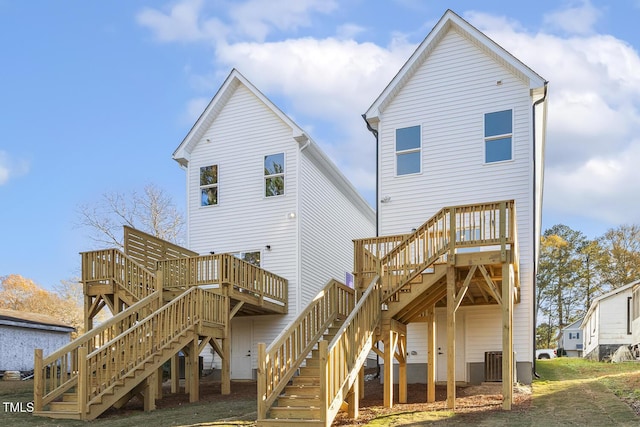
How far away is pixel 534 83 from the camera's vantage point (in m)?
16.4

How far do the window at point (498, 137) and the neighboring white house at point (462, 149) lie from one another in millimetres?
27

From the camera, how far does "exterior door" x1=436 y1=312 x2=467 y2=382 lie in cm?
1650

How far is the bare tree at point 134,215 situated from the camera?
34375 mm

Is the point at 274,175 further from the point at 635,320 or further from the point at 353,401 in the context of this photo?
the point at 635,320

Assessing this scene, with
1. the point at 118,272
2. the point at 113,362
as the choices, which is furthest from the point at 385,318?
the point at 118,272

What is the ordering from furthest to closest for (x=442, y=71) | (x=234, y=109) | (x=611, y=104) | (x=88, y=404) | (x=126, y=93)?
(x=611, y=104), (x=126, y=93), (x=234, y=109), (x=442, y=71), (x=88, y=404)

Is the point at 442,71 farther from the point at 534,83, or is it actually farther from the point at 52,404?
the point at 52,404

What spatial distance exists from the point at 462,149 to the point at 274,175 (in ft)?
21.5

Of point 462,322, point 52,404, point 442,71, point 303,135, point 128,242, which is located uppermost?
point 442,71

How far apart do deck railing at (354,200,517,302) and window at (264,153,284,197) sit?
7092 mm

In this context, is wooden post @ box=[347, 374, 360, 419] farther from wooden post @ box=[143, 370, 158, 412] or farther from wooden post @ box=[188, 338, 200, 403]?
wooden post @ box=[188, 338, 200, 403]

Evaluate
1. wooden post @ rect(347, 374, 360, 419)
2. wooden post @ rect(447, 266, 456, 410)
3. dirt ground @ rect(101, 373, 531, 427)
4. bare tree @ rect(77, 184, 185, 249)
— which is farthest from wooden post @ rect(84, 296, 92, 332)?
bare tree @ rect(77, 184, 185, 249)

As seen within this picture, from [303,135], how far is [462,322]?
791cm

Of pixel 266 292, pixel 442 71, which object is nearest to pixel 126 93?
pixel 266 292
